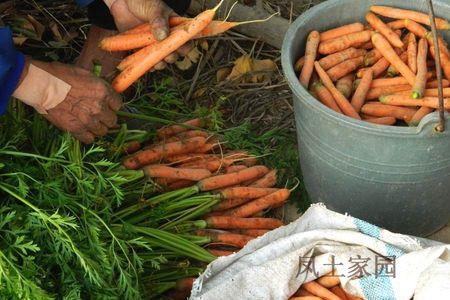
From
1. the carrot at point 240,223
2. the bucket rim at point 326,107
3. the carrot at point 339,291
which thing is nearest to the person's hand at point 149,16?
the bucket rim at point 326,107

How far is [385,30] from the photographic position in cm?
240

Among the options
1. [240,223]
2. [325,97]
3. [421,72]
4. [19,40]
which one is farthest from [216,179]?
[19,40]

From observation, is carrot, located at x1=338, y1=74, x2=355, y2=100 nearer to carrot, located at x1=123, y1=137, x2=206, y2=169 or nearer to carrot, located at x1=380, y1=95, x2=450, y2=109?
carrot, located at x1=380, y1=95, x2=450, y2=109

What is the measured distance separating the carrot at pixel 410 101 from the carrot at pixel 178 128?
0.80 m

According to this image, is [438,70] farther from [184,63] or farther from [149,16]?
[184,63]

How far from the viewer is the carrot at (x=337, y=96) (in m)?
2.24

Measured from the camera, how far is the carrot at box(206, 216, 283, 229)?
2.39m

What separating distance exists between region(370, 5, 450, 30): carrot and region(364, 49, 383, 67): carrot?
147 mm

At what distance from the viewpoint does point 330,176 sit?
2.33 metres

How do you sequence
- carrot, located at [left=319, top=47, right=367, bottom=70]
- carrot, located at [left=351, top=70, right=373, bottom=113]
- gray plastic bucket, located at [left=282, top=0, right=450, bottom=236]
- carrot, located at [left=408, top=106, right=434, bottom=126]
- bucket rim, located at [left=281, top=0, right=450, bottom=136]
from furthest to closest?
1. carrot, located at [left=319, top=47, right=367, bottom=70]
2. carrot, located at [left=351, top=70, right=373, bottom=113]
3. carrot, located at [left=408, top=106, right=434, bottom=126]
4. gray plastic bucket, located at [left=282, top=0, right=450, bottom=236]
5. bucket rim, located at [left=281, top=0, right=450, bottom=136]

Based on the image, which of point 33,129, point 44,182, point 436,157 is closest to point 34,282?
point 44,182

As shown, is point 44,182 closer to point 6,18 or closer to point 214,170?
point 214,170

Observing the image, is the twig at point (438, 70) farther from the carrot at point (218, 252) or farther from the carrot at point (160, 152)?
the carrot at point (160, 152)

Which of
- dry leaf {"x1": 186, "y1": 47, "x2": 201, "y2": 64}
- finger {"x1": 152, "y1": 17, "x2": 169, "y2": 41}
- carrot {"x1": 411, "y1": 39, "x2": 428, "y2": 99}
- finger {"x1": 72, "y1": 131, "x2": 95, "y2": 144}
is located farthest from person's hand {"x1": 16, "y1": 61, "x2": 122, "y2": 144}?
carrot {"x1": 411, "y1": 39, "x2": 428, "y2": 99}
